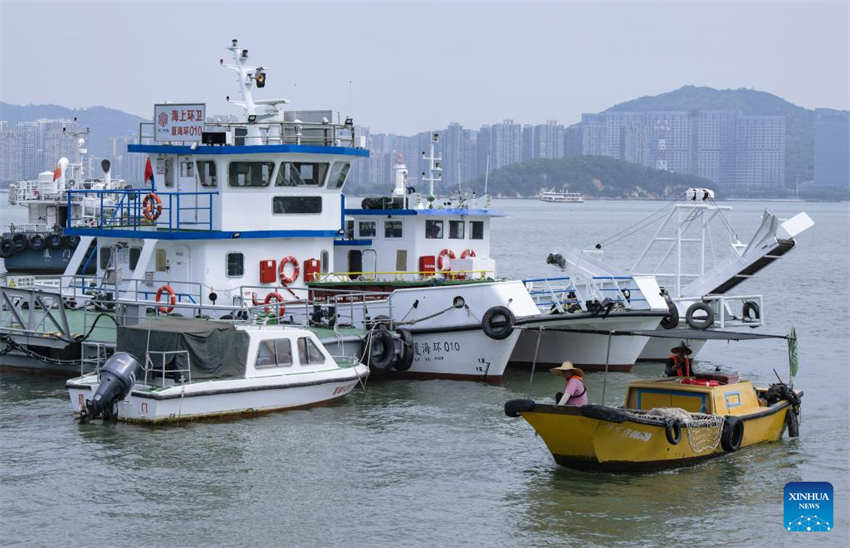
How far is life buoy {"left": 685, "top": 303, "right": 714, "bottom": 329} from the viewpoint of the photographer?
27906mm

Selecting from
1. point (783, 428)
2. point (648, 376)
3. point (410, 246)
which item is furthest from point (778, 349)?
point (783, 428)

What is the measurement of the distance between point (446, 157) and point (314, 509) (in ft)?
417

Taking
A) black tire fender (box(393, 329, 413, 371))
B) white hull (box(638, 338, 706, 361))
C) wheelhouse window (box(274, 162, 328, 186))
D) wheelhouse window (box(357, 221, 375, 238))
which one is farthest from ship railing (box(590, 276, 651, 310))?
wheelhouse window (box(357, 221, 375, 238))

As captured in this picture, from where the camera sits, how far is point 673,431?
18234mm

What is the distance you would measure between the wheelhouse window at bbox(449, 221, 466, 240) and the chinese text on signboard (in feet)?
23.8

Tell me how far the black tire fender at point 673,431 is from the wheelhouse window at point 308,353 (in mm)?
7608

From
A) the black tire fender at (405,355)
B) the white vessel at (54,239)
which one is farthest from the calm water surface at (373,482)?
the white vessel at (54,239)

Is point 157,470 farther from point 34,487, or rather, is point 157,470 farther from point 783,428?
point 783,428

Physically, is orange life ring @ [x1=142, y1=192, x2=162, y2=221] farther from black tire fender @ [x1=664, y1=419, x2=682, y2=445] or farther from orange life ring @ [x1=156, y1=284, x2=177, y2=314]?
black tire fender @ [x1=664, y1=419, x2=682, y2=445]

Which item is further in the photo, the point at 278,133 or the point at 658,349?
the point at 658,349

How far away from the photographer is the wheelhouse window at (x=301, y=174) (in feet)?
91.6

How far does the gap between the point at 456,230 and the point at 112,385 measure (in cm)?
1305

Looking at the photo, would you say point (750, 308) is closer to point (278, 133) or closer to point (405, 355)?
point (405, 355)

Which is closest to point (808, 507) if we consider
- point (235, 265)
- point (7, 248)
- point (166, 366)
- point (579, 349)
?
point (166, 366)
